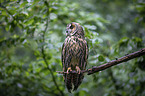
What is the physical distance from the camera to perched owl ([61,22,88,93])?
1.77 metres

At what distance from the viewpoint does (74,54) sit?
71.9 inches

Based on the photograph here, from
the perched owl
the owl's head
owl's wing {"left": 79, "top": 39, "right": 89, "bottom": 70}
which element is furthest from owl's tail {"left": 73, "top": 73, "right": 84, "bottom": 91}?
the owl's head

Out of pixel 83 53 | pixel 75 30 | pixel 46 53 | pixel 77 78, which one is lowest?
pixel 46 53

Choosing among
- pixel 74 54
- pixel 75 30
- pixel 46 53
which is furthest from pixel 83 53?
pixel 46 53

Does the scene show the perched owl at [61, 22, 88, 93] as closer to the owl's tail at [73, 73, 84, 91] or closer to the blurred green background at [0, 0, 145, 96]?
the owl's tail at [73, 73, 84, 91]

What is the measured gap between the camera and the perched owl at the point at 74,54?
5.80ft

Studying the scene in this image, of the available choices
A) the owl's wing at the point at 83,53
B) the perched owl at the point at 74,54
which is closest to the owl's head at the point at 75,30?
the perched owl at the point at 74,54

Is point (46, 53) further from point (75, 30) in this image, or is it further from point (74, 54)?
→ point (75, 30)

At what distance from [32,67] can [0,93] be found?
0.68 m

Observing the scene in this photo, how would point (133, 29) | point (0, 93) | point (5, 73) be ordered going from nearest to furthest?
point (5, 73), point (0, 93), point (133, 29)

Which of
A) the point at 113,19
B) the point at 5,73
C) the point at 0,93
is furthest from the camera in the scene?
the point at 113,19

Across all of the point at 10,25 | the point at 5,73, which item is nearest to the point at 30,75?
the point at 5,73

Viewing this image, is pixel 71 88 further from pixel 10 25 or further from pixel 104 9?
pixel 104 9

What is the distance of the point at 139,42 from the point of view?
83.6 inches
